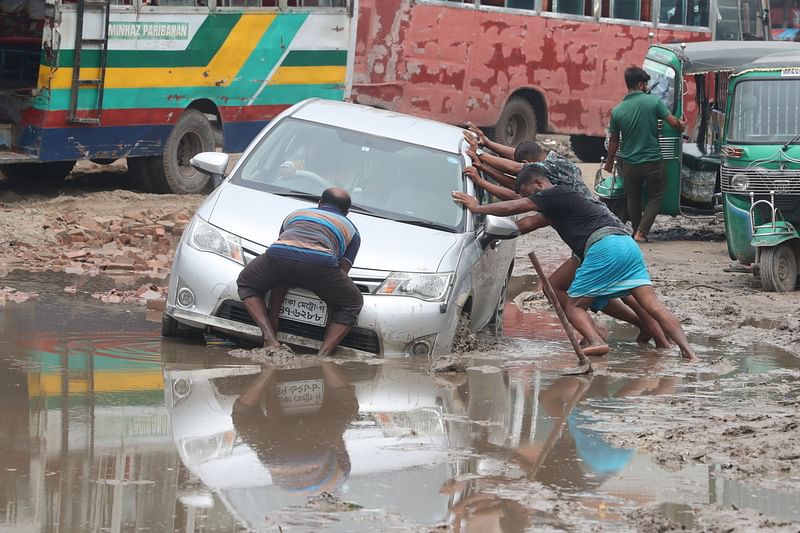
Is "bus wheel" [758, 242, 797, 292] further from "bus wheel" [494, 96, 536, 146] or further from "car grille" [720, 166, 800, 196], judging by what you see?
"bus wheel" [494, 96, 536, 146]

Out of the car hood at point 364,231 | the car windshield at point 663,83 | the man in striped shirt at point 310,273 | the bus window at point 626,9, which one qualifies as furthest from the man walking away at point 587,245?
the bus window at point 626,9

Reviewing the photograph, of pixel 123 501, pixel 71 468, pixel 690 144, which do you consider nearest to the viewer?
pixel 123 501

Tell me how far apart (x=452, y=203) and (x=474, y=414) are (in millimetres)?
2390

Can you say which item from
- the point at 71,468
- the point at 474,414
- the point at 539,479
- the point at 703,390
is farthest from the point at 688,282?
the point at 71,468

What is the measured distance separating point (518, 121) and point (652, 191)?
699 cm

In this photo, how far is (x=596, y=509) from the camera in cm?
533

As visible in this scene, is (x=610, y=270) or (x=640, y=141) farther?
(x=640, y=141)

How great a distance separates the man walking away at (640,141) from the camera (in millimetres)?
15117

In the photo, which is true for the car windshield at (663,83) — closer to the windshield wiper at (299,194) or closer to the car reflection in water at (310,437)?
the windshield wiper at (299,194)

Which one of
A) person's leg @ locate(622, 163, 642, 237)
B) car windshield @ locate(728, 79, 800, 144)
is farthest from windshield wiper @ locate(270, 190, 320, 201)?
person's leg @ locate(622, 163, 642, 237)

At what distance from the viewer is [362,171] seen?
30.5 ft

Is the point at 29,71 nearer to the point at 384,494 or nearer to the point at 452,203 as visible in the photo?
the point at 452,203

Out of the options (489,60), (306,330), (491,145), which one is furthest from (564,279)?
(489,60)

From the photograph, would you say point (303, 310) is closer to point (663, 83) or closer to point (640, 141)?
point (640, 141)
